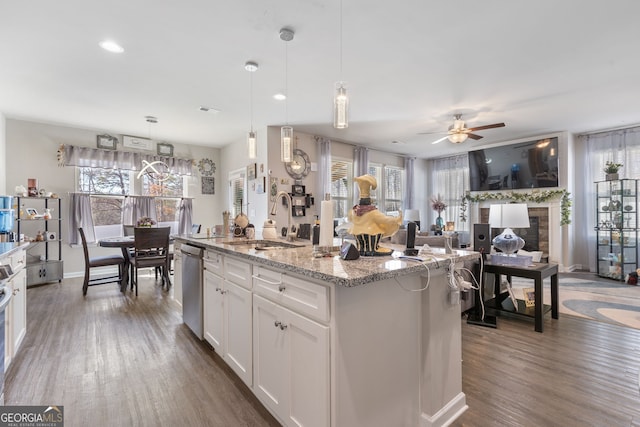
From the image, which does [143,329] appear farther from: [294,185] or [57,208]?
[57,208]

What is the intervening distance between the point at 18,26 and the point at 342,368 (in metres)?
3.52

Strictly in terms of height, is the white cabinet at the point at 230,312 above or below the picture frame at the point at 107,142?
below

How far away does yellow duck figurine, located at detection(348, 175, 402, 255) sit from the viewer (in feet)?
5.50

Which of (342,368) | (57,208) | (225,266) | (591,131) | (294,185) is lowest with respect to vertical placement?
(342,368)

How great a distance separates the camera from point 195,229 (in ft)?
20.4

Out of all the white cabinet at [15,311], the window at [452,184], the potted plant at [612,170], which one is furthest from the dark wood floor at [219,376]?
the window at [452,184]

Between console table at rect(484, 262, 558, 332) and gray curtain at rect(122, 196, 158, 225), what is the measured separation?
231 inches

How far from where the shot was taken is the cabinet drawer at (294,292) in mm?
1280

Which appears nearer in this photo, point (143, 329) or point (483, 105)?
point (143, 329)

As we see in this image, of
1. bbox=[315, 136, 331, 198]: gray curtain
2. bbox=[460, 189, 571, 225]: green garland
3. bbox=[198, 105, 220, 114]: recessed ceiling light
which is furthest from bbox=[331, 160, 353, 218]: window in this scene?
bbox=[460, 189, 571, 225]: green garland

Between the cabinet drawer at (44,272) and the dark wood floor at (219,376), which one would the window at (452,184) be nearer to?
the dark wood floor at (219,376)

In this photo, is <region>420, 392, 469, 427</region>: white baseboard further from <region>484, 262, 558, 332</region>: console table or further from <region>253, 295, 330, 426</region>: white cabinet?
<region>484, 262, 558, 332</region>: console table

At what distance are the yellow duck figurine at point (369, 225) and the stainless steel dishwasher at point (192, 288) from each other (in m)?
1.53

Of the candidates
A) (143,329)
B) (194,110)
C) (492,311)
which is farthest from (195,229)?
(492,311)
